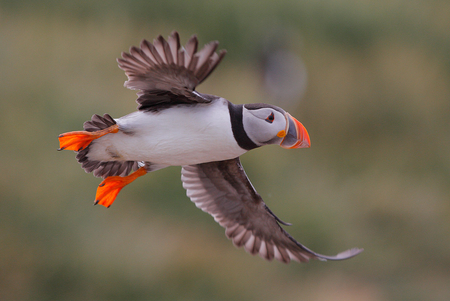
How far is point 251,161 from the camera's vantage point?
244 inches

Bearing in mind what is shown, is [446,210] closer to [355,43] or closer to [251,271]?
[355,43]

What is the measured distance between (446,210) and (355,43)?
287 centimetres

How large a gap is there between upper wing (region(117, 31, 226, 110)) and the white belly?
8cm

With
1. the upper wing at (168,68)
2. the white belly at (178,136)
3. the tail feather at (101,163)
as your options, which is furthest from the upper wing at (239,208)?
the upper wing at (168,68)

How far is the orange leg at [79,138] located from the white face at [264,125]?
0.73 metres

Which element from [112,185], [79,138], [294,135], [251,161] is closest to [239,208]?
[112,185]

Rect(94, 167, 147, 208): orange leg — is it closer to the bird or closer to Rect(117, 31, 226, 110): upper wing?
the bird

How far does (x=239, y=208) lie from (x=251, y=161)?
2.65 m

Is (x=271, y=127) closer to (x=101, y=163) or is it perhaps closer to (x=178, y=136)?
(x=178, y=136)

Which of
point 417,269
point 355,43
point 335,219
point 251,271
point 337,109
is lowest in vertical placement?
point 417,269

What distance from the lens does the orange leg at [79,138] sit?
2566 millimetres

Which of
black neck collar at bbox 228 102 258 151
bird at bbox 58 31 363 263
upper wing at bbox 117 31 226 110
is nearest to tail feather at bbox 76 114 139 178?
bird at bbox 58 31 363 263

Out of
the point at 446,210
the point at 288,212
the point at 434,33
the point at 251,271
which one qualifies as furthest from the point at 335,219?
the point at 434,33

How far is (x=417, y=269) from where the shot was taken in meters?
6.81
